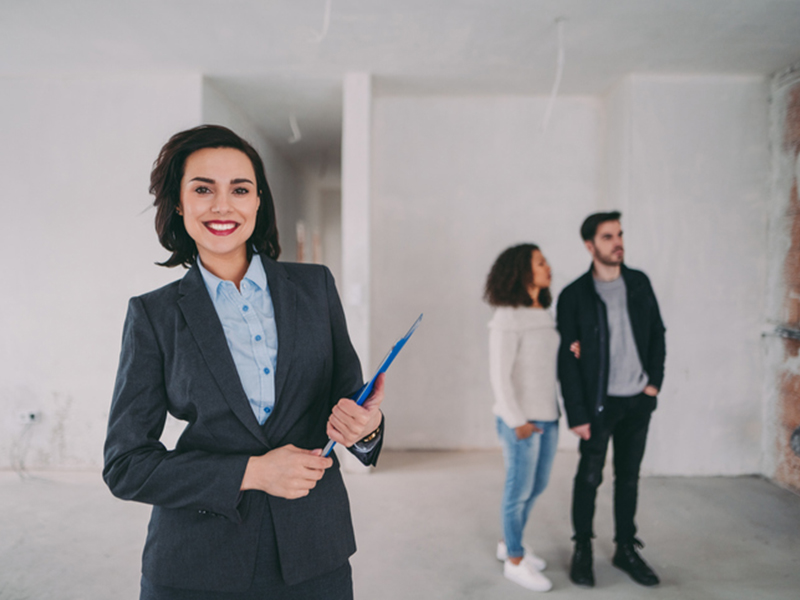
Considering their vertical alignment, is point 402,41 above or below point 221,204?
above

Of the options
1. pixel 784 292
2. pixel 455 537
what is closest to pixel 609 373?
pixel 455 537

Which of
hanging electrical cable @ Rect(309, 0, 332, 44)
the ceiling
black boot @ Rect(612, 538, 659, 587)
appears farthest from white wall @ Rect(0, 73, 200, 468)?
black boot @ Rect(612, 538, 659, 587)

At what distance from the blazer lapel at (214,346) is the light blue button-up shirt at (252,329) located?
0.03m

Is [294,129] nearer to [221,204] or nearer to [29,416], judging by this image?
[29,416]

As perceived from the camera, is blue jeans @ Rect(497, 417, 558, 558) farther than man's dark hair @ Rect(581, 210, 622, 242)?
No

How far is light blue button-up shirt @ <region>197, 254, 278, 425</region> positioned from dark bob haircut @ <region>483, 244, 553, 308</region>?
4.56ft

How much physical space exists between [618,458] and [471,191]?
2.26 meters

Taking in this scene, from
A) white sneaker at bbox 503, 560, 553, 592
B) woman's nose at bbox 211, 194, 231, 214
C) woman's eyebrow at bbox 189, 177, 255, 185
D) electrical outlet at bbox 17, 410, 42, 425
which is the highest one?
woman's eyebrow at bbox 189, 177, 255, 185

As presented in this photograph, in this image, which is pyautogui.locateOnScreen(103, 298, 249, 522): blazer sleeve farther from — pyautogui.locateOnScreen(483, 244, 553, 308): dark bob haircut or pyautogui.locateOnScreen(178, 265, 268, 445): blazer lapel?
pyautogui.locateOnScreen(483, 244, 553, 308): dark bob haircut

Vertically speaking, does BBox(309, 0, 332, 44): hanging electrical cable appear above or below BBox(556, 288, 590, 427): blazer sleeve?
above

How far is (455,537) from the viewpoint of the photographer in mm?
2535

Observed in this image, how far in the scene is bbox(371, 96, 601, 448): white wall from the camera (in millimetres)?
3842

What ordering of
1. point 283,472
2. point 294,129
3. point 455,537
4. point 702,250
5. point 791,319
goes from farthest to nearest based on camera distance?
point 294,129
point 702,250
point 791,319
point 455,537
point 283,472

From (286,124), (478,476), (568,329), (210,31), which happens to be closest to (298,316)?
(568,329)
